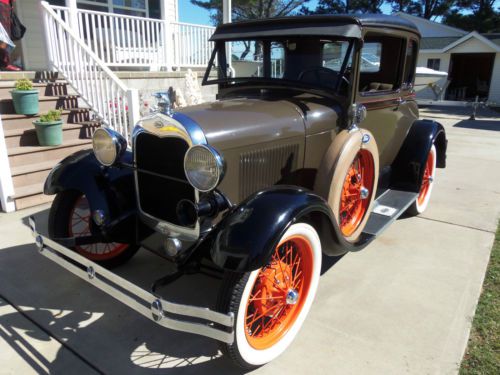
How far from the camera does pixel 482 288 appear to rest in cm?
304

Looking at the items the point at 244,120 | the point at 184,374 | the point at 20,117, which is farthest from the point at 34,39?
the point at 184,374

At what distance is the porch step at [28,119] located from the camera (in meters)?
5.18

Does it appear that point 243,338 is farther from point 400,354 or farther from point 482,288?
point 482,288

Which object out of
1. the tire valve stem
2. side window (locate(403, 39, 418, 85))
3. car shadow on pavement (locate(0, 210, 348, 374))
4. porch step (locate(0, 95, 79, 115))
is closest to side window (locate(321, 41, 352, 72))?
the tire valve stem

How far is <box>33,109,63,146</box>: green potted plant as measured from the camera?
16.4 feet

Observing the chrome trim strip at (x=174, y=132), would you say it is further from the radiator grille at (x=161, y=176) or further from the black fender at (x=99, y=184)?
the black fender at (x=99, y=184)

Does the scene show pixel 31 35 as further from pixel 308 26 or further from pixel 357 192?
pixel 357 192

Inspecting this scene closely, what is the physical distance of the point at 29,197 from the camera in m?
4.39

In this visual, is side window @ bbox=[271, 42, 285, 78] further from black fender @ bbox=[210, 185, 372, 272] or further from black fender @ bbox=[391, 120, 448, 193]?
black fender @ bbox=[391, 120, 448, 193]

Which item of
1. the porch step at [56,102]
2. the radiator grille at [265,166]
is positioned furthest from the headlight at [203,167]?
the porch step at [56,102]

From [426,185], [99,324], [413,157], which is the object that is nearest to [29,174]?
[99,324]

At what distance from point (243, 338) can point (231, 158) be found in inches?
39.7

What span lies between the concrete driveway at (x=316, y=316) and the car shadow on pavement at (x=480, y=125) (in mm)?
9149

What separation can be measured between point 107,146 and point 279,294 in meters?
1.49
